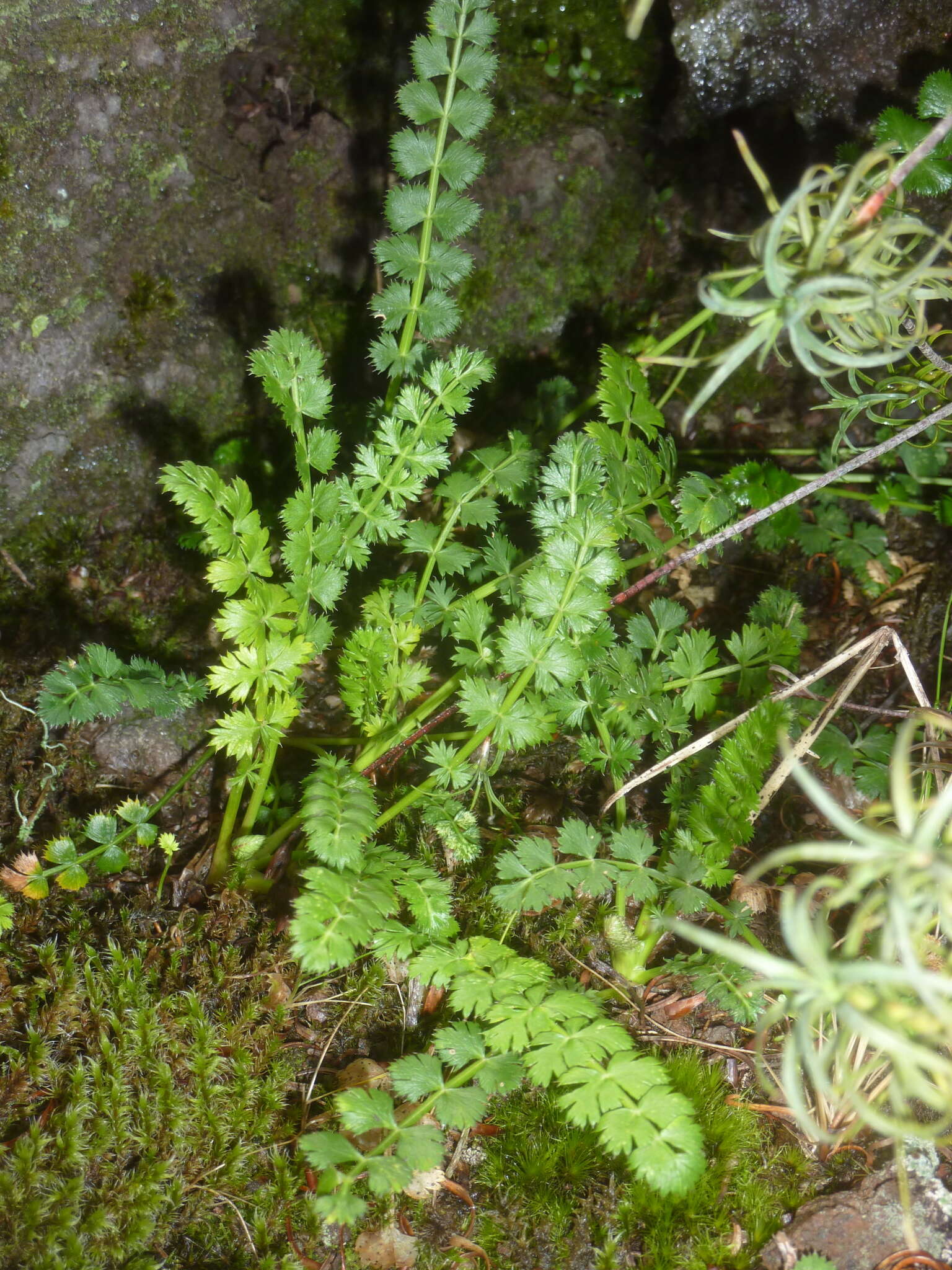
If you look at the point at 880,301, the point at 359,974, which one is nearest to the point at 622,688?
the point at 359,974

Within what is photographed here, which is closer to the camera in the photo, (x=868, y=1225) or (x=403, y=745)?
(x=868, y=1225)

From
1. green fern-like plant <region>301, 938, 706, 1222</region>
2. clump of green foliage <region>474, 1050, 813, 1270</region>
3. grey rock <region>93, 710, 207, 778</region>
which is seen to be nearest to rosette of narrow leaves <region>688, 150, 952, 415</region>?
green fern-like plant <region>301, 938, 706, 1222</region>

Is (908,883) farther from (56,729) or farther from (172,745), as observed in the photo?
(56,729)

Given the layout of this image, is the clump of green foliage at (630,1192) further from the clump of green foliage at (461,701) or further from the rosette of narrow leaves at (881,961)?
the rosette of narrow leaves at (881,961)

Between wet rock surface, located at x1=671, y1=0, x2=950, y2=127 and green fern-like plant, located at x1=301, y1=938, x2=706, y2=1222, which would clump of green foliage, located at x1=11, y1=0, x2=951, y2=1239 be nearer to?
green fern-like plant, located at x1=301, y1=938, x2=706, y2=1222

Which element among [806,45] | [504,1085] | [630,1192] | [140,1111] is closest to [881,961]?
[504,1085]

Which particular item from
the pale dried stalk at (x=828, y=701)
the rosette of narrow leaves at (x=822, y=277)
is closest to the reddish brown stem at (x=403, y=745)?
the pale dried stalk at (x=828, y=701)

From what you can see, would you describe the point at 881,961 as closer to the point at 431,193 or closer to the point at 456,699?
the point at 456,699
